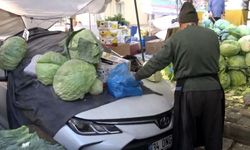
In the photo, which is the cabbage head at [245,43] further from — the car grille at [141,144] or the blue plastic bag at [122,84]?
the car grille at [141,144]

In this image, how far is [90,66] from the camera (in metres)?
3.09

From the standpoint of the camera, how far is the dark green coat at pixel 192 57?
10.3 feet

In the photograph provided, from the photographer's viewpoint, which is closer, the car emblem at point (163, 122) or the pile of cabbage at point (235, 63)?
the car emblem at point (163, 122)

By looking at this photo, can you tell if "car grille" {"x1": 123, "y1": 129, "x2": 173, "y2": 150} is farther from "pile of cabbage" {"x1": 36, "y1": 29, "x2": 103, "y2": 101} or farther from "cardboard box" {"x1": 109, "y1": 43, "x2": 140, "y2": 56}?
"cardboard box" {"x1": 109, "y1": 43, "x2": 140, "y2": 56}

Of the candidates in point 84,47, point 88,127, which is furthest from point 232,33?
point 88,127

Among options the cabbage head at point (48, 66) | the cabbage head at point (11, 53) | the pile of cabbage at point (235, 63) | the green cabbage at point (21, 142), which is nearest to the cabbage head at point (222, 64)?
the pile of cabbage at point (235, 63)

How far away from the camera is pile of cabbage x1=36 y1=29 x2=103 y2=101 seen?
293cm

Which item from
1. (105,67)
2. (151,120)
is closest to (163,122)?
(151,120)

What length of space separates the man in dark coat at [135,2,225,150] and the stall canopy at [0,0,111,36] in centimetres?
210

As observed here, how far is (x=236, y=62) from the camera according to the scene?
6.06 meters

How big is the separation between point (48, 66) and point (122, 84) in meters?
0.79

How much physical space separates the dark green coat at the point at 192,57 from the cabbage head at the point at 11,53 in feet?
4.82

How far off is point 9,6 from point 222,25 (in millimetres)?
4429

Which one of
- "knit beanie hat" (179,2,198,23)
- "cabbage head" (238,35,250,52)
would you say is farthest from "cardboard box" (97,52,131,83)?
"cabbage head" (238,35,250,52)
